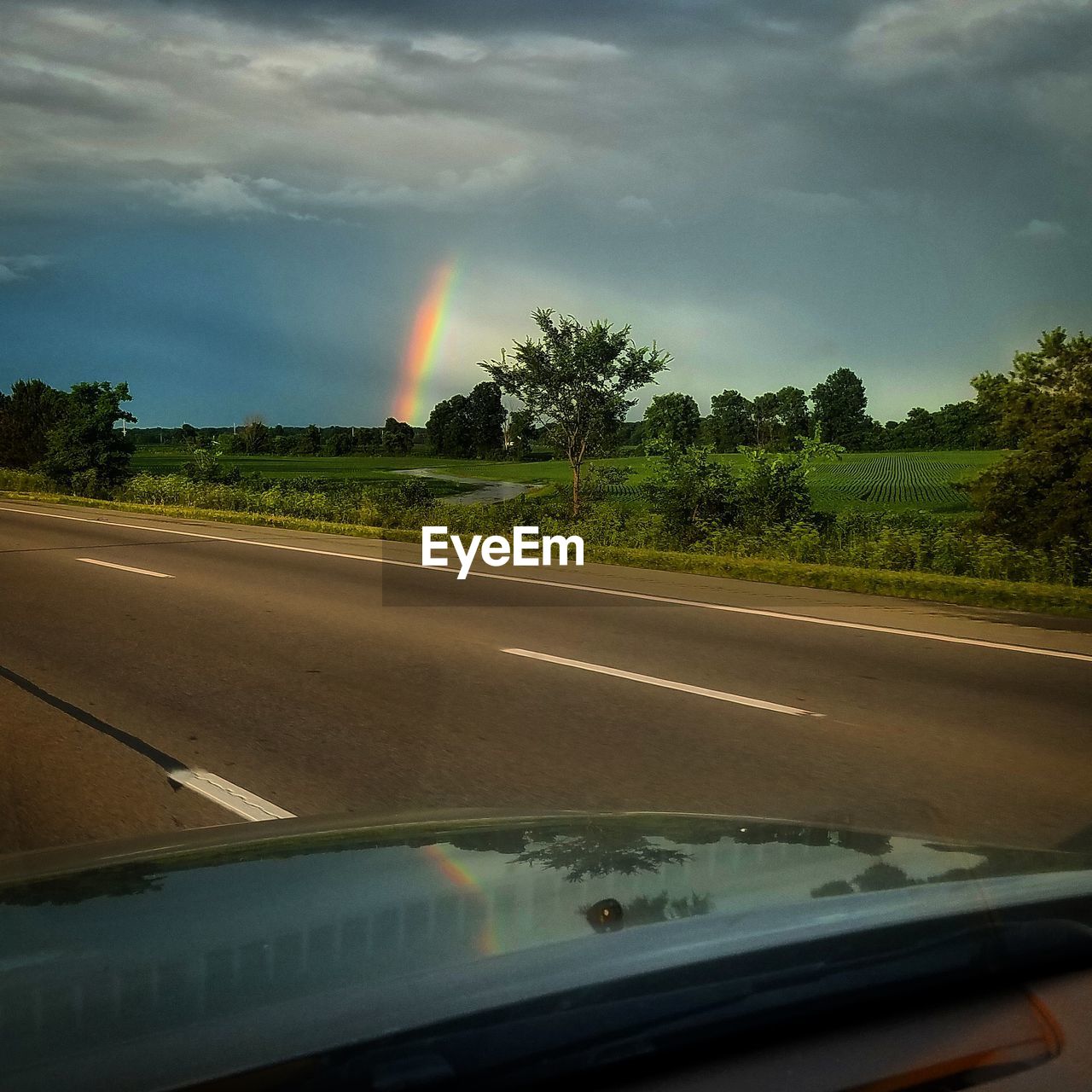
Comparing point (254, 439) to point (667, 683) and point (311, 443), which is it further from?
point (667, 683)

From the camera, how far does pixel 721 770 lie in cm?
606

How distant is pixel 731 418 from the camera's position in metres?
108

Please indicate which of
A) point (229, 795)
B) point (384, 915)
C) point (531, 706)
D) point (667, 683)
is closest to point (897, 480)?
point (667, 683)

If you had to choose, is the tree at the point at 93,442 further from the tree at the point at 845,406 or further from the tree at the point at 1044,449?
the tree at the point at 845,406

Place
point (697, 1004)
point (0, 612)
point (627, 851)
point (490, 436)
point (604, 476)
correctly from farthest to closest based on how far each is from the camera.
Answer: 1. point (490, 436)
2. point (604, 476)
3. point (0, 612)
4. point (627, 851)
5. point (697, 1004)

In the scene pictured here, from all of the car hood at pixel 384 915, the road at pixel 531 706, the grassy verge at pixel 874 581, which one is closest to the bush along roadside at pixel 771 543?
the grassy verge at pixel 874 581

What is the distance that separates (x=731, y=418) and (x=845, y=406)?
1164 cm

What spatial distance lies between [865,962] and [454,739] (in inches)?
187

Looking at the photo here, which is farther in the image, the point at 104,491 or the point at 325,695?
the point at 104,491

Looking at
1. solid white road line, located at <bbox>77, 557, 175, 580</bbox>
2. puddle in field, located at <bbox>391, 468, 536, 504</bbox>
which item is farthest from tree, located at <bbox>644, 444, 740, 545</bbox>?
puddle in field, located at <bbox>391, 468, 536, 504</bbox>

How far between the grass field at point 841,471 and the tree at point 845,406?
12.3 ft

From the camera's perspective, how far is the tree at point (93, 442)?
36.7 m

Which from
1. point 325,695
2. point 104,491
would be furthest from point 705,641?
point 104,491

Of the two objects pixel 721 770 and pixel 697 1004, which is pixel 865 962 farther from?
pixel 721 770
